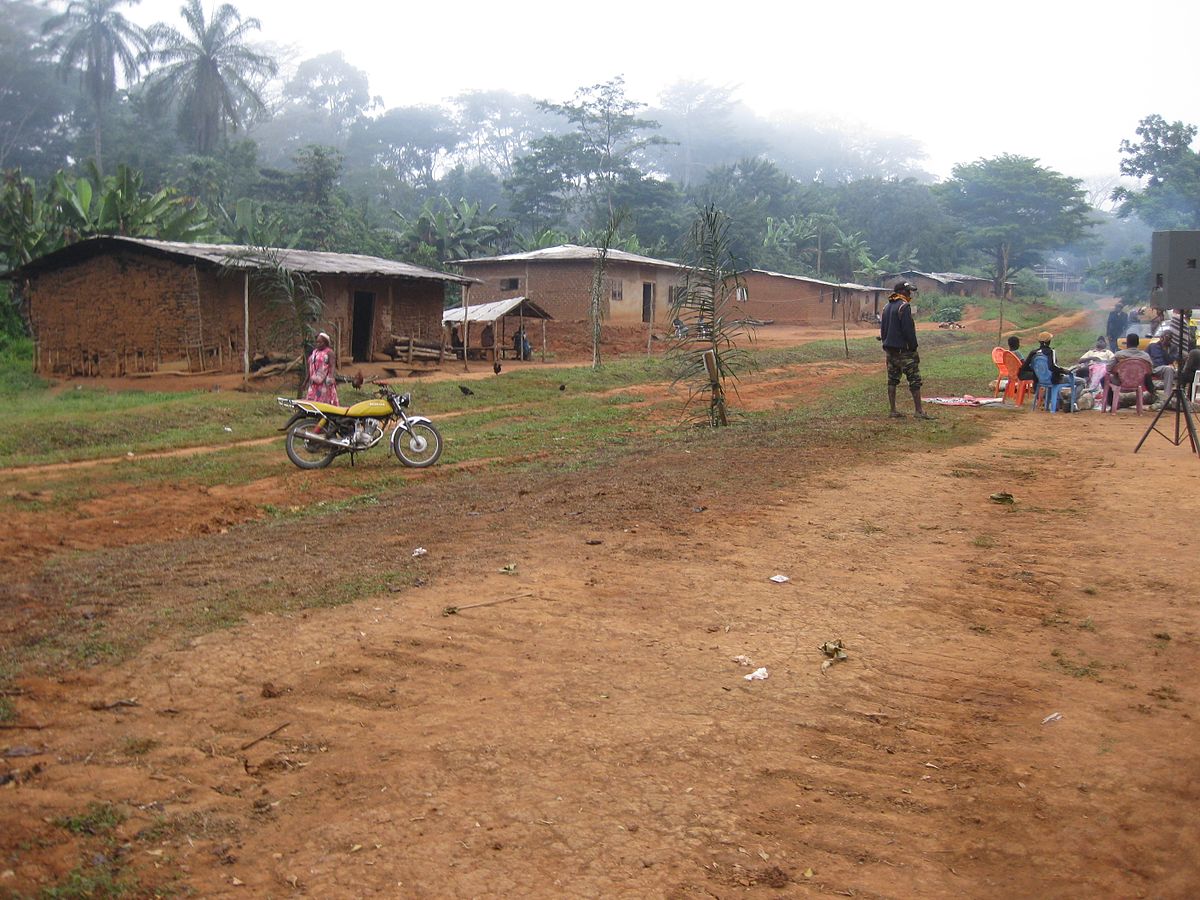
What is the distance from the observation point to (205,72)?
171ft

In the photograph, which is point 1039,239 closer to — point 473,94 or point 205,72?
point 205,72

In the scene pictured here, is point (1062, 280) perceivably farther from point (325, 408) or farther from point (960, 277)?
point (325, 408)

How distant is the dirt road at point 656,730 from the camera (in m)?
3.37

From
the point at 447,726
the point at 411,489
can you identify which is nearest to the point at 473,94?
the point at 411,489

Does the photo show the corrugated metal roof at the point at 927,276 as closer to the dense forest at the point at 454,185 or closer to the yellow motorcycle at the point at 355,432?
the dense forest at the point at 454,185

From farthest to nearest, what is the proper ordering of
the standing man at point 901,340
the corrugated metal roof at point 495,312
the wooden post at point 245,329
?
1. the corrugated metal roof at point 495,312
2. the wooden post at point 245,329
3. the standing man at point 901,340

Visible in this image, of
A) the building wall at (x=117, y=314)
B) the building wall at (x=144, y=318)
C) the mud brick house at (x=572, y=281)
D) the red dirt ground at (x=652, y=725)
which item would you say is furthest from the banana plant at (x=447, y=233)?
the red dirt ground at (x=652, y=725)

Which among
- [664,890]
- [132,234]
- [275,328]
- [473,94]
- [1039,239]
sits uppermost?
[473,94]

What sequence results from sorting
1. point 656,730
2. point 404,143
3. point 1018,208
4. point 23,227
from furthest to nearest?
point 404,143 → point 1018,208 → point 23,227 → point 656,730

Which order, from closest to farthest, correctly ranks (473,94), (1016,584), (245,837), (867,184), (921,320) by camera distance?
(245,837), (1016,584), (921,320), (867,184), (473,94)

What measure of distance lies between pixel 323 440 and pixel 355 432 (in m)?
0.36

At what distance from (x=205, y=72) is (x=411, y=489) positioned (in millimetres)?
49590

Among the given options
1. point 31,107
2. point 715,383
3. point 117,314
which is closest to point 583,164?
point 31,107

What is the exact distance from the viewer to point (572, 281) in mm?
35094
